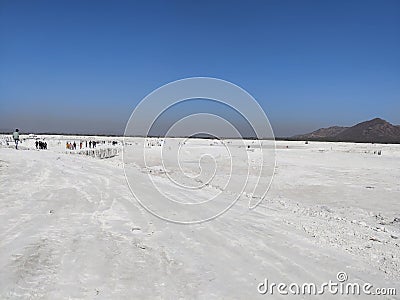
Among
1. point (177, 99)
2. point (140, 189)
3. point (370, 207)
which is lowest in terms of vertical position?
point (370, 207)

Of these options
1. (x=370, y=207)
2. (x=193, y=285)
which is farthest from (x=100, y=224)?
(x=370, y=207)

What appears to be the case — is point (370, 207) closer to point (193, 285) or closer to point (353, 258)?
point (353, 258)

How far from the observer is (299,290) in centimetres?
508

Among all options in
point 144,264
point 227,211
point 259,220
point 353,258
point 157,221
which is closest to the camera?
point 144,264

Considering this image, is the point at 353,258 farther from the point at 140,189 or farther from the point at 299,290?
the point at 140,189

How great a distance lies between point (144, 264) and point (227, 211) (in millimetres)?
5029

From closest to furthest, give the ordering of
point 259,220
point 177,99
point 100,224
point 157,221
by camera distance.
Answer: point 100,224, point 157,221, point 259,220, point 177,99

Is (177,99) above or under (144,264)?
above

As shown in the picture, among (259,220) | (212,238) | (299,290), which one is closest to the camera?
(299,290)

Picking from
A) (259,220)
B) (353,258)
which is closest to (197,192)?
(259,220)

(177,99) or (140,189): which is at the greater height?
(177,99)

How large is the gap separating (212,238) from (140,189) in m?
6.68

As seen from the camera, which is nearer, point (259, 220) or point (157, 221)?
point (157, 221)

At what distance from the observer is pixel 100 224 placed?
816cm
